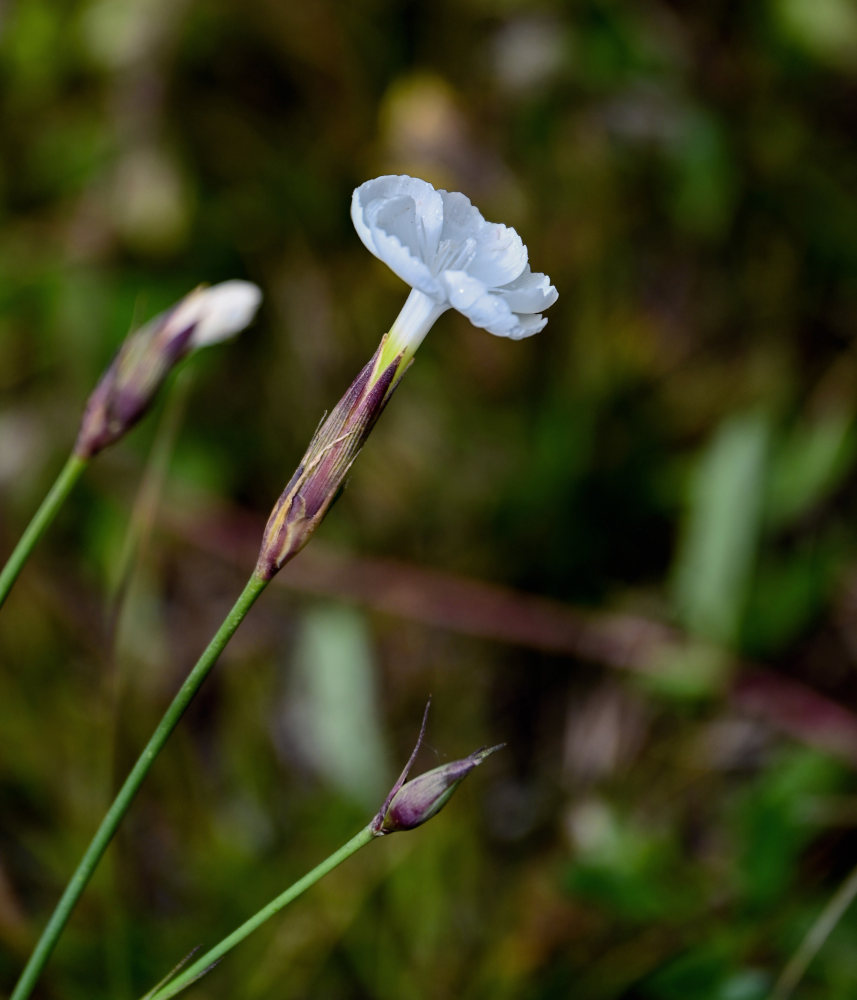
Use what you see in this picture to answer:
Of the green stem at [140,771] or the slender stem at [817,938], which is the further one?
the slender stem at [817,938]

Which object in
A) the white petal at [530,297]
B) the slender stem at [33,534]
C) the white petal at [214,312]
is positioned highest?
the white petal at [530,297]

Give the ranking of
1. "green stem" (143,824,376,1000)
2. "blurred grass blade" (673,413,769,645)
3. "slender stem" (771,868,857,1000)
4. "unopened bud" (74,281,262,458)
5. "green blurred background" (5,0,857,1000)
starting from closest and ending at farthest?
→ "green stem" (143,824,376,1000) → "unopened bud" (74,281,262,458) → "slender stem" (771,868,857,1000) → "green blurred background" (5,0,857,1000) → "blurred grass blade" (673,413,769,645)

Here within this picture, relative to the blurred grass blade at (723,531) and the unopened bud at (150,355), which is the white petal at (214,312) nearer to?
the unopened bud at (150,355)

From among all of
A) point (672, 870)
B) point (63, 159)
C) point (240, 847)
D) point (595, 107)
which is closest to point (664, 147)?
point (595, 107)

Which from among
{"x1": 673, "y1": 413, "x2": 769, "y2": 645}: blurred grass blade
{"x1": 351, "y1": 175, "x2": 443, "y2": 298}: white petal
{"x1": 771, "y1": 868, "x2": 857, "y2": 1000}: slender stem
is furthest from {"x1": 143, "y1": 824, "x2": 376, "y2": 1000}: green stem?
{"x1": 673, "y1": 413, "x2": 769, "y2": 645}: blurred grass blade

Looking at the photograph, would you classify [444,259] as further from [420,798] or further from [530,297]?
[420,798]

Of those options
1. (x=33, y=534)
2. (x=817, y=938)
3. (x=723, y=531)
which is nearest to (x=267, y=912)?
(x=33, y=534)

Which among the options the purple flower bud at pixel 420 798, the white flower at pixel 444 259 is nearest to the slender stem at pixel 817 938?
the purple flower bud at pixel 420 798

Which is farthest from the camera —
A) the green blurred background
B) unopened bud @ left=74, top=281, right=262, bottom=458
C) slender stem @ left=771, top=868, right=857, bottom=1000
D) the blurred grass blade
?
the blurred grass blade

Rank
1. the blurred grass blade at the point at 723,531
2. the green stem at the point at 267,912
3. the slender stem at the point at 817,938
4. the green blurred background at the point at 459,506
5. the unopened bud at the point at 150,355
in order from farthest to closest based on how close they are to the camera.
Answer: the blurred grass blade at the point at 723,531 → the green blurred background at the point at 459,506 → the slender stem at the point at 817,938 → the unopened bud at the point at 150,355 → the green stem at the point at 267,912

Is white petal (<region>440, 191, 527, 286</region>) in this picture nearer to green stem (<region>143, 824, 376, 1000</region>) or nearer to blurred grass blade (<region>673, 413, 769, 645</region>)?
green stem (<region>143, 824, 376, 1000</region>)
